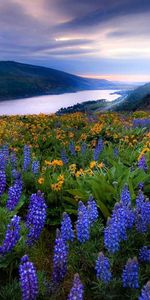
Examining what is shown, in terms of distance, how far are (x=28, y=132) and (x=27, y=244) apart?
29.3ft

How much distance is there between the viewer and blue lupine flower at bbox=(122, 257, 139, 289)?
3.24m

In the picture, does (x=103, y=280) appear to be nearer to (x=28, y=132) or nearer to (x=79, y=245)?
(x=79, y=245)

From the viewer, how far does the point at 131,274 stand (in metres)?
3.33

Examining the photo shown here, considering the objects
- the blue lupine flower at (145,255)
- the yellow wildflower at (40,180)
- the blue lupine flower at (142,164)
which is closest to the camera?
the blue lupine flower at (145,255)

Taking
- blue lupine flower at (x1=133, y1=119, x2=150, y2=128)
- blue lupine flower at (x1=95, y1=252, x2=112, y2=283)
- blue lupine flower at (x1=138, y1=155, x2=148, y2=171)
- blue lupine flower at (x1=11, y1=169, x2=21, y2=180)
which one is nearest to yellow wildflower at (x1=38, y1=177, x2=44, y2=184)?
blue lupine flower at (x1=11, y1=169, x2=21, y2=180)

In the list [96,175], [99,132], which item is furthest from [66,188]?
[99,132]

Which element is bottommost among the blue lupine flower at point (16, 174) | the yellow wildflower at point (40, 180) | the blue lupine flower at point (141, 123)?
the yellow wildflower at point (40, 180)

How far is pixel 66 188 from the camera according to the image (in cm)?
627

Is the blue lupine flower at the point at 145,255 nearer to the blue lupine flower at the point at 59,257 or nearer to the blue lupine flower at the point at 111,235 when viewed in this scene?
the blue lupine flower at the point at 111,235

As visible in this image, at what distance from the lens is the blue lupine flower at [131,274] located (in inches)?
127

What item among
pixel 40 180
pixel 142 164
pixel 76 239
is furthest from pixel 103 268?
pixel 142 164

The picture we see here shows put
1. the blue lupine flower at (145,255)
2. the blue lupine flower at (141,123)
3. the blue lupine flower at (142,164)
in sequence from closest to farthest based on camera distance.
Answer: the blue lupine flower at (145,255) < the blue lupine flower at (142,164) < the blue lupine flower at (141,123)

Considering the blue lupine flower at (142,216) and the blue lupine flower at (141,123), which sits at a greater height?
the blue lupine flower at (141,123)

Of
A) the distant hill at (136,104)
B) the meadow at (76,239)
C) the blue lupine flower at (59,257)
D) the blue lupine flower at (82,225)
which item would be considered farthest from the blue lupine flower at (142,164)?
the distant hill at (136,104)
